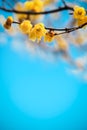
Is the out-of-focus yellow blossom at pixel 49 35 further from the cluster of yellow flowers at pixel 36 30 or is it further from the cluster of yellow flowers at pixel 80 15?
the cluster of yellow flowers at pixel 80 15

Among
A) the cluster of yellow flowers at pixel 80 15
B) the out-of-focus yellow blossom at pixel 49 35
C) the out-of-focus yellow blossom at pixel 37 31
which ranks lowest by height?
the out-of-focus yellow blossom at pixel 49 35

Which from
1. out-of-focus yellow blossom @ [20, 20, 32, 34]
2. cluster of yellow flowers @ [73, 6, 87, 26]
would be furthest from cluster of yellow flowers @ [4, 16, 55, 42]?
cluster of yellow flowers @ [73, 6, 87, 26]

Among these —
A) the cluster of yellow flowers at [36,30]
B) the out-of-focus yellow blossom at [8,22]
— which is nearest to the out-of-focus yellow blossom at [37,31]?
the cluster of yellow flowers at [36,30]

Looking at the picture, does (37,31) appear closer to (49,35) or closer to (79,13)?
(49,35)

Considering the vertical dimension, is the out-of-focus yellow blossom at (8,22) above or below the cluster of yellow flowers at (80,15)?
below

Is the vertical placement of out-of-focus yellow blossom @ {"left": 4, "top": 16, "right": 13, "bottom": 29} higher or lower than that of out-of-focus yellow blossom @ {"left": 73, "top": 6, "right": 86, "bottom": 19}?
lower

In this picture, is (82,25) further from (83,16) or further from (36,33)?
(36,33)

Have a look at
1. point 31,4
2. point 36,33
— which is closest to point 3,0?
point 31,4

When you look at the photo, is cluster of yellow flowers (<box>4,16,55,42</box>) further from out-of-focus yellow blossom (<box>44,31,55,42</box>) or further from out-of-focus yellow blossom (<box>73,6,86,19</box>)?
out-of-focus yellow blossom (<box>73,6,86,19</box>)

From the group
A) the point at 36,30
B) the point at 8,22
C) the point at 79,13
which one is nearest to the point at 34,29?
the point at 36,30

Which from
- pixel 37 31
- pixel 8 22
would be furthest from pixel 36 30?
pixel 8 22

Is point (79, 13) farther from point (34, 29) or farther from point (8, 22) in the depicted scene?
point (8, 22)

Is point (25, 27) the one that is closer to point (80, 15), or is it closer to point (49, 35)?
point (49, 35)
